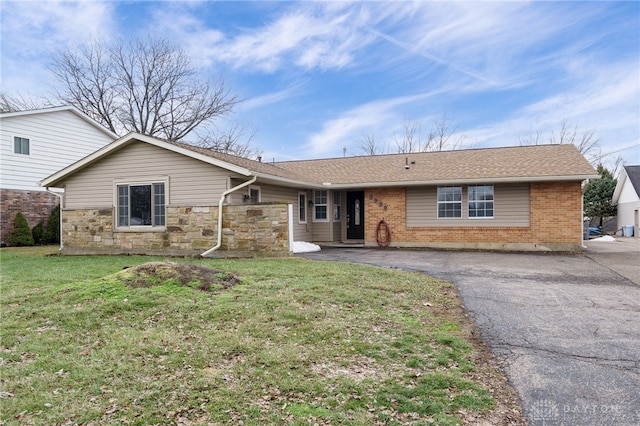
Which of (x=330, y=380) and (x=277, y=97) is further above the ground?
(x=277, y=97)

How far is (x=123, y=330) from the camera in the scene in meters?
4.47

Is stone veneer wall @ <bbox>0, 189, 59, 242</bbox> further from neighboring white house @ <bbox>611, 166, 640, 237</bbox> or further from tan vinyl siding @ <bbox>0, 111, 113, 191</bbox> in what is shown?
neighboring white house @ <bbox>611, 166, 640, 237</bbox>

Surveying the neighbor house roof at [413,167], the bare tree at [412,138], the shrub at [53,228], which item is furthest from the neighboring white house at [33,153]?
the bare tree at [412,138]

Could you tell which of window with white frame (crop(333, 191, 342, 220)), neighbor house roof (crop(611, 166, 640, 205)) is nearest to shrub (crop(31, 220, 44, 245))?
window with white frame (crop(333, 191, 342, 220))

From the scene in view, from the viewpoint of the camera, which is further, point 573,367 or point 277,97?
point 277,97

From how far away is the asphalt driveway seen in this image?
3068mm

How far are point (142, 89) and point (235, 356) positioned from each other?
28.6 m

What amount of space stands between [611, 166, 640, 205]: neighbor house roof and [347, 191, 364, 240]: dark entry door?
63.3 feet

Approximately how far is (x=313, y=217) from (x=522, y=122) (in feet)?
70.4

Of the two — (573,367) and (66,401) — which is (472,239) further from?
(66,401)

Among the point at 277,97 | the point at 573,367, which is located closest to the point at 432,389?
the point at 573,367

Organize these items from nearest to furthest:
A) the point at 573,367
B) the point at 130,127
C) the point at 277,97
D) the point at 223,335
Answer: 1. the point at 573,367
2. the point at 223,335
3. the point at 277,97
4. the point at 130,127

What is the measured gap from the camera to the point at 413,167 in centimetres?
1680

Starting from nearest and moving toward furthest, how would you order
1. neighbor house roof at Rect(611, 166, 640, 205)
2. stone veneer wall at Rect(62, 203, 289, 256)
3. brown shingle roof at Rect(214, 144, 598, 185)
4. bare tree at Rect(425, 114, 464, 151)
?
stone veneer wall at Rect(62, 203, 289, 256) → brown shingle roof at Rect(214, 144, 598, 185) → neighbor house roof at Rect(611, 166, 640, 205) → bare tree at Rect(425, 114, 464, 151)
